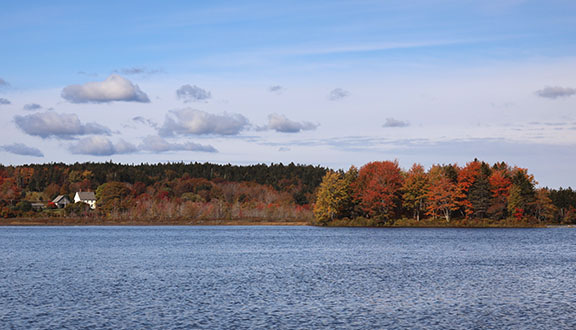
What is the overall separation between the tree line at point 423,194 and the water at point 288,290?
239 ft

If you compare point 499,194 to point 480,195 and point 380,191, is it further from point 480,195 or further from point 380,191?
point 380,191

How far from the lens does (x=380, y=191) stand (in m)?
141

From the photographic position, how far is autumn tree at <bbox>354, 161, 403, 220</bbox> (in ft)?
461

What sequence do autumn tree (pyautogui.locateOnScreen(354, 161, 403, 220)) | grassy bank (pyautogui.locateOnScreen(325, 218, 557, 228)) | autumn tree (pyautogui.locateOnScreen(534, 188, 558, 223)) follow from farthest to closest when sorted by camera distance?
autumn tree (pyautogui.locateOnScreen(534, 188, 558, 223)) < grassy bank (pyautogui.locateOnScreen(325, 218, 557, 228)) < autumn tree (pyautogui.locateOnScreen(354, 161, 403, 220))

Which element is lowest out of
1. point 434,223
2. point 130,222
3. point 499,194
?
point 130,222

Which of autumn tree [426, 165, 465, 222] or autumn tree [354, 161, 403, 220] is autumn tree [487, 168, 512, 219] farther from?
autumn tree [354, 161, 403, 220]

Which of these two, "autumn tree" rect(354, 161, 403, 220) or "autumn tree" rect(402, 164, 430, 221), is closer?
"autumn tree" rect(354, 161, 403, 220)

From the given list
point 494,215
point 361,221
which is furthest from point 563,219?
point 361,221

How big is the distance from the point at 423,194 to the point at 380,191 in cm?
1152

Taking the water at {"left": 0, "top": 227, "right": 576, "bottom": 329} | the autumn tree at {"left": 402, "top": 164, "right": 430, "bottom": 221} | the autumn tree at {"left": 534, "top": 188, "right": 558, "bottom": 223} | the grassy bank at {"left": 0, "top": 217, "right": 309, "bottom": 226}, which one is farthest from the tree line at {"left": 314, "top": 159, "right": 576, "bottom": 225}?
the water at {"left": 0, "top": 227, "right": 576, "bottom": 329}

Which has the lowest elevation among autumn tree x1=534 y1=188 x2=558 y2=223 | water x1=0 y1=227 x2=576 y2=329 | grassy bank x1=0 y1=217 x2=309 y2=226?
water x1=0 y1=227 x2=576 y2=329

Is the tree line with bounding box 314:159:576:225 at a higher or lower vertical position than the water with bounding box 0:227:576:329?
higher

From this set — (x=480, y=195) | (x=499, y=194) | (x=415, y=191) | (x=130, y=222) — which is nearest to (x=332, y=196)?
(x=415, y=191)

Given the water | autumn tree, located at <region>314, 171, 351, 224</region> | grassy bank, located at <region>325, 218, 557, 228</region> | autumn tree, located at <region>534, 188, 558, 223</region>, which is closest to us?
the water
